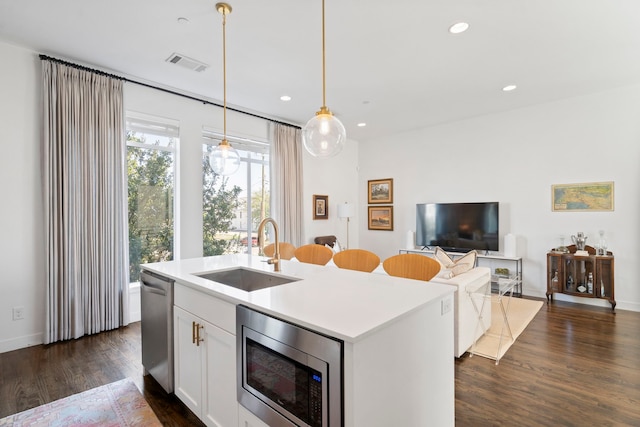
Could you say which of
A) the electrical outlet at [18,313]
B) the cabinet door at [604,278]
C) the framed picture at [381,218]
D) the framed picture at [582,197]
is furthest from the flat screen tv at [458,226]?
the electrical outlet at [18,313]

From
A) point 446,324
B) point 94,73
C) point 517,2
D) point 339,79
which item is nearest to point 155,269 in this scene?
point 446,324

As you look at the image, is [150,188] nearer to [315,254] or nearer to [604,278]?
[315,254]

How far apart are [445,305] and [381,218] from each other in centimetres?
522

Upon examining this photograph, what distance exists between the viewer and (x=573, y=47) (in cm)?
311

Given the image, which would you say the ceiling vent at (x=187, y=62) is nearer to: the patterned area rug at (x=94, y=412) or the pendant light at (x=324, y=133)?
the pendant light at (x=324, y=133)

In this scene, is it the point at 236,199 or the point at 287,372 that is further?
the point at 236,199

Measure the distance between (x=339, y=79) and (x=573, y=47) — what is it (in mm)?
2412

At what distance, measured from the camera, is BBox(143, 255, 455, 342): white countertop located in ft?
3.98

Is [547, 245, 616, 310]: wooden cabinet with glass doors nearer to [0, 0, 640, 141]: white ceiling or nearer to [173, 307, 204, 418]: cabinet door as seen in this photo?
[0, 0, 640, 141]: white ceiling

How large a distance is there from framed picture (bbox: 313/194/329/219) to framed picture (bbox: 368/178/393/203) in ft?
3.87

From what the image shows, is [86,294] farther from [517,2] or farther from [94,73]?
[517,2]

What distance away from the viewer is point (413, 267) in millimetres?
2561

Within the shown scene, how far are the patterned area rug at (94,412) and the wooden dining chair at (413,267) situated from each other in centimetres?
198

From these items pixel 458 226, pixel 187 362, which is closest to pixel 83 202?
pixel 187 362
